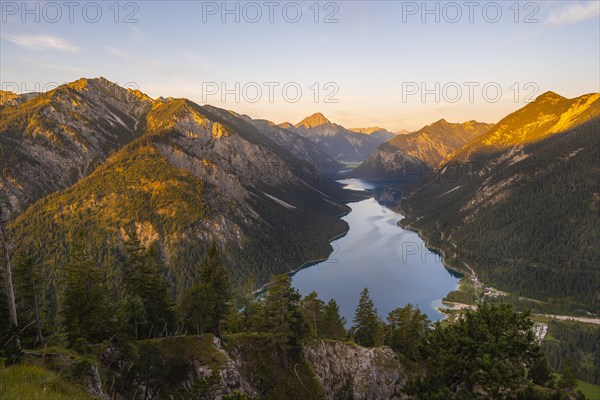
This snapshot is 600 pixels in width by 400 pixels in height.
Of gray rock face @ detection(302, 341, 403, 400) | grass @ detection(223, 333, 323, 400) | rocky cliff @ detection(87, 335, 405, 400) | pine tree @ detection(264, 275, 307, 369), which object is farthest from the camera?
gray rock face @ detection(302, 341, 403, 400)

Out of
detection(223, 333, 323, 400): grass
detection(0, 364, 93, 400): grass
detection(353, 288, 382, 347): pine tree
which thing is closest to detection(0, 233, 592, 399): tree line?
detection(223, 333, 323, 400): grass

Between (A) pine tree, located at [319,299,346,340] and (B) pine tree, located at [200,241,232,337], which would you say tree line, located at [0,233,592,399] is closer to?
(B) pine tree, located at [200,241,232,337]

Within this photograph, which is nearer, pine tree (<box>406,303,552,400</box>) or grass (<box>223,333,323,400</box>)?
pine tree (<box>406,303,552,400</box>)

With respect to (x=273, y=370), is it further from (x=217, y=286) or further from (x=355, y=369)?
(x=355, y=369)

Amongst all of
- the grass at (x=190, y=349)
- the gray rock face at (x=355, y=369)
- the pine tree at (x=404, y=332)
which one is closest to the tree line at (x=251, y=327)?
the grass at (x=190, y=349)

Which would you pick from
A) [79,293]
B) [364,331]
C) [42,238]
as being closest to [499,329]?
[79,293]

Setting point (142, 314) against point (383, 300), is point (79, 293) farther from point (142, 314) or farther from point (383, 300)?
point (383, 300)

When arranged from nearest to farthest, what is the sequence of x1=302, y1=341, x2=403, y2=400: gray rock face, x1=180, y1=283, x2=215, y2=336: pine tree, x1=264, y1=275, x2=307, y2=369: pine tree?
x1=180, y1=283, x2=215, y2=336: pine tree < x1=264, y1=275, x2=307, y2=369: pine tree < x1=302, y1=341, x2=403, y2=400: gray rock face

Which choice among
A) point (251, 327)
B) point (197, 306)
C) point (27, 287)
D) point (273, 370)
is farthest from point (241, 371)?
point (27, 287)
